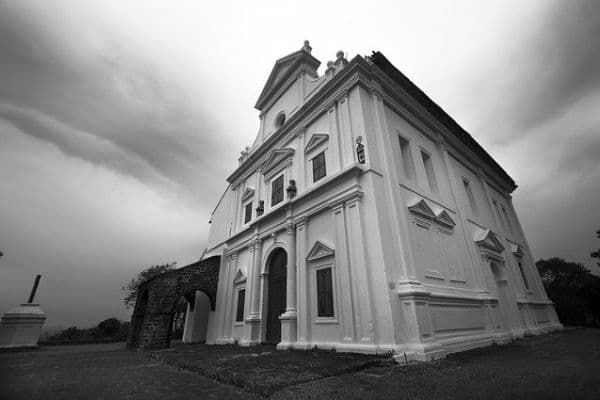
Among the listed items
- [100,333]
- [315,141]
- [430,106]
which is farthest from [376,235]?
[100,333]

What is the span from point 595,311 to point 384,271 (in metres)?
38.5

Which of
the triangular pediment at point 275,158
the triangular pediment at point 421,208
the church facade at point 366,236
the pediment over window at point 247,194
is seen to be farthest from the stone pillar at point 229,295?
the triangular pediment at point 421,208

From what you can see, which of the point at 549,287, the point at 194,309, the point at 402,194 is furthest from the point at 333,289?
the point at 549,287

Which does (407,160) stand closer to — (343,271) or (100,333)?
(343,271)

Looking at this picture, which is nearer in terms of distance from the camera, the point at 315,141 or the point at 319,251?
the point at 319,251

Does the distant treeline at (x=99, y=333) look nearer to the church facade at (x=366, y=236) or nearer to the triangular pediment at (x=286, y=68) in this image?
the church facade at (x=366, y=236)

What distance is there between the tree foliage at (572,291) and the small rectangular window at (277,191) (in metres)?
30.9

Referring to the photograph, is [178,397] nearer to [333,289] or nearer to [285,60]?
[333,289]

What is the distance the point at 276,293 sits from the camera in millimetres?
10617

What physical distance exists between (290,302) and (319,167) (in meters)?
5.03

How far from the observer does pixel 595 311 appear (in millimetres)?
28766

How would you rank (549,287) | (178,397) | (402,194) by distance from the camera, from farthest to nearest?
(549,287) < (402,194) < (178,397)

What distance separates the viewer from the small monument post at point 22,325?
11.1 meters

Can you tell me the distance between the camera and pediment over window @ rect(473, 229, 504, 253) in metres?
11.1
